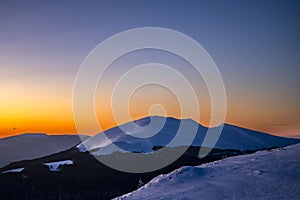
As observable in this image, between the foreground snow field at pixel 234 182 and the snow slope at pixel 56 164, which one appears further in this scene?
the snow slope at pixel 56 164

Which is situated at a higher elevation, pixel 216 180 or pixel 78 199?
pixel 216 180

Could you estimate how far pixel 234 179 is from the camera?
2878 centimetres

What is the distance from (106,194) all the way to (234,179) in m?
100

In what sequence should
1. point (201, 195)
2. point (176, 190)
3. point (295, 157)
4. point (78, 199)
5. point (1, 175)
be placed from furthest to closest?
point (1, 175) < point (78, 199) < point (295, 157) < point (176, 190) < point (201, 195)

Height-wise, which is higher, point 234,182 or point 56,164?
point 56,164

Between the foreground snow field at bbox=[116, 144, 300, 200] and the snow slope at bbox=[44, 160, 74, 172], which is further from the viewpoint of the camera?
the snow slope at bbox=[44, 160, 74, 172]

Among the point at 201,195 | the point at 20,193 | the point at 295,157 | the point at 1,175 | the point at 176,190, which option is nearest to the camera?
the point at 201,195

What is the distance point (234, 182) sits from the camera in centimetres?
2791

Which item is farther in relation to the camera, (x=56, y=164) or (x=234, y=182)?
(x=56, y=164)

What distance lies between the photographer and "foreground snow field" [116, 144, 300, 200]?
25.0 meters

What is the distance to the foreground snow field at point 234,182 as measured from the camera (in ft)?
82.2

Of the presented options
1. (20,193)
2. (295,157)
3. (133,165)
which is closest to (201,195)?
(295,157)

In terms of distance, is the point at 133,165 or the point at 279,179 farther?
the point at 133,165

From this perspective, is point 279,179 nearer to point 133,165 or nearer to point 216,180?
point 216,180
